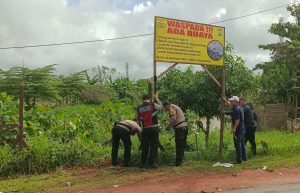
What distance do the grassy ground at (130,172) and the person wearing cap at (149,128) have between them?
0.36 m

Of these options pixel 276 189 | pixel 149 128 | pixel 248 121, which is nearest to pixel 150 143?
pixel 149 128

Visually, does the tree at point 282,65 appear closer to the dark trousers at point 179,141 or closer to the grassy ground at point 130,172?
the grassy ground at point 130,172

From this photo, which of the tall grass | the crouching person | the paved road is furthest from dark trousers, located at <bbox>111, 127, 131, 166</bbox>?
the paved road

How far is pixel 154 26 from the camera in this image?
12.0m

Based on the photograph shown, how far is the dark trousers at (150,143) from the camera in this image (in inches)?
449

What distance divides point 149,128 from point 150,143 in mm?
415

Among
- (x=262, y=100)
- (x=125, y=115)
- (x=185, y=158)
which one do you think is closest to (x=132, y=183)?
(x=185, y=158)

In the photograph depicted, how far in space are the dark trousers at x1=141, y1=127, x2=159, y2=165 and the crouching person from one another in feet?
1.06

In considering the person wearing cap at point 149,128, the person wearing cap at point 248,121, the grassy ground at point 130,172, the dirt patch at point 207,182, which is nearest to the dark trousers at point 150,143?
the person wearing cap at point 149,128

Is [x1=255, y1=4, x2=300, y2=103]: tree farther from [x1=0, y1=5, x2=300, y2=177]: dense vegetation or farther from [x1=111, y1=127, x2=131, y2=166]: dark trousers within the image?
[x1=111, y1=127, x2=131, y2=166]: dark trousers

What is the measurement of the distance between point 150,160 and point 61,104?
2450 cm

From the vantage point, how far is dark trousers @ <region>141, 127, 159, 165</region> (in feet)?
37.4

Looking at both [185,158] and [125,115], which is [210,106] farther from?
[125,115]

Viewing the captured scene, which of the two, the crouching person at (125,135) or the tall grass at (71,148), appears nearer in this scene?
the tall grass at (71,148)
